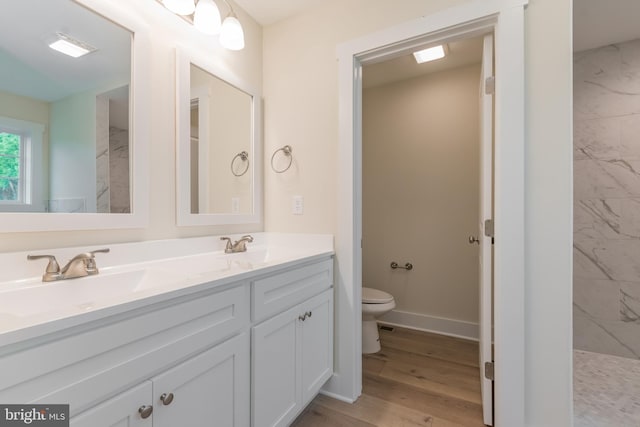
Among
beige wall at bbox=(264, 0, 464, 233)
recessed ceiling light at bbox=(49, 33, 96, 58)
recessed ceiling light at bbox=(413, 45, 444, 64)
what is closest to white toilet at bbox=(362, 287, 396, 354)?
beige wall at bbox=(264, 0, 464, 233)

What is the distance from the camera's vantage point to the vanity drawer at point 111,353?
22.9 inches

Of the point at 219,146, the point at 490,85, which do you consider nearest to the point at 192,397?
the point at 219,146

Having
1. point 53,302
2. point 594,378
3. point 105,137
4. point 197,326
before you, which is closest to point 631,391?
point 594,378

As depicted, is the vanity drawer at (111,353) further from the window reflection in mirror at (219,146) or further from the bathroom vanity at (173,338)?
the window reflection in mirror at (219,146)

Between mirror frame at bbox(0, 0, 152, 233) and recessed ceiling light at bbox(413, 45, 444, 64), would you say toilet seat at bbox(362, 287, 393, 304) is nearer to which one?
mirror frame at bbox(0, 0, 152, 233)

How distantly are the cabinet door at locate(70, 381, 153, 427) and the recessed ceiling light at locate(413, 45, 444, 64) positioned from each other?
8.30ft

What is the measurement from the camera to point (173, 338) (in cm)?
85

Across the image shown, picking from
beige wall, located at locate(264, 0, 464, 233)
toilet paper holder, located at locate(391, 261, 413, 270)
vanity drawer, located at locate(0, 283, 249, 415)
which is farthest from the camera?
toilet paper holder, located at locate(391, 261, 413, 270)

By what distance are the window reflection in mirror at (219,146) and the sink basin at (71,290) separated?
18.4 inches

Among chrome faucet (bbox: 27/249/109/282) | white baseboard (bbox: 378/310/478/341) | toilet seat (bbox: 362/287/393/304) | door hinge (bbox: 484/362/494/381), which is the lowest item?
white baseboard (bbox: 378/310/478/341)

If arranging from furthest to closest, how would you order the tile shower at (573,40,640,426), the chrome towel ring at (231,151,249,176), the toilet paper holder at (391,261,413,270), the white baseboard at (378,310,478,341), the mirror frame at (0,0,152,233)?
the toilet paper holder at (391,261,413,270) → the white baseboard at (378,310,478,341) → the tile shower at (573,40,640,426) → the chrome towel ring at (231,151,249,176) → the mirror frame at (0,0,152,233)

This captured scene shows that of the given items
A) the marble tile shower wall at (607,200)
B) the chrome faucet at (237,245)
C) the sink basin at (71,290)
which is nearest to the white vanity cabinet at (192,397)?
the sink basin at (71,290)

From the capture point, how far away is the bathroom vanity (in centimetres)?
62

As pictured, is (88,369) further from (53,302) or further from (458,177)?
(458,177)
